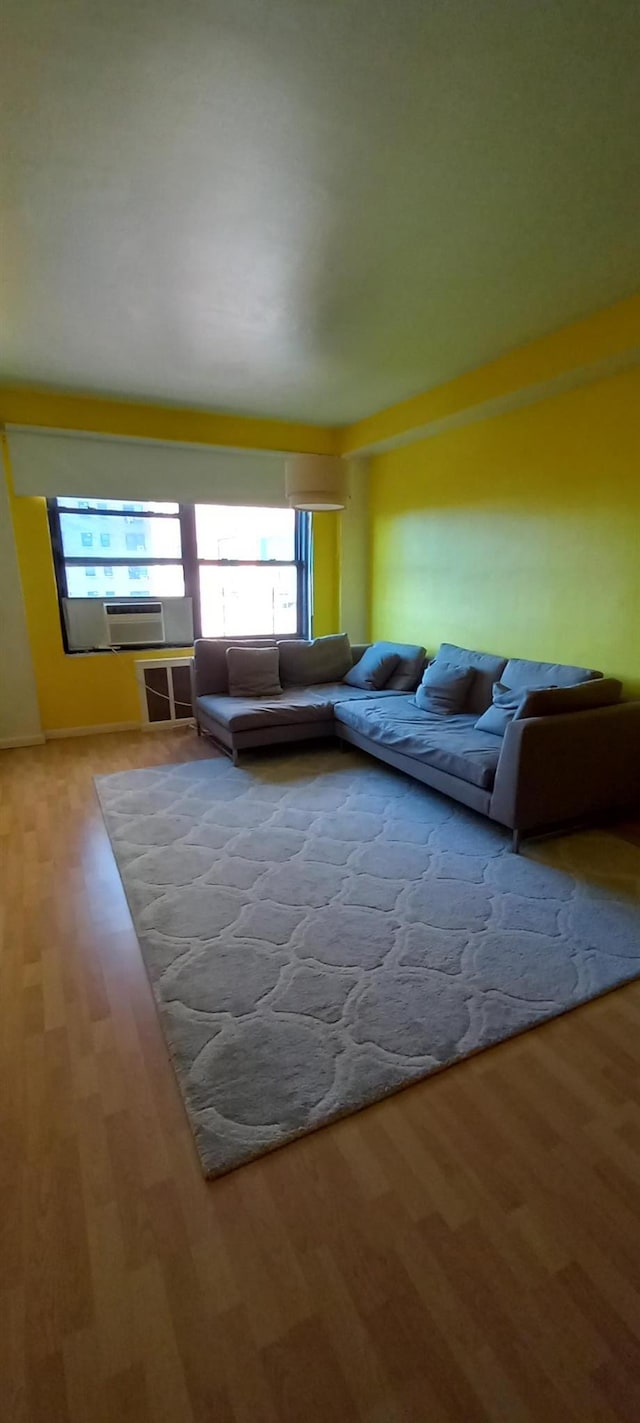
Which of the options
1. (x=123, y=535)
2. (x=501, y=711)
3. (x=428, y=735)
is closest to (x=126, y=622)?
(x=123, y=535)

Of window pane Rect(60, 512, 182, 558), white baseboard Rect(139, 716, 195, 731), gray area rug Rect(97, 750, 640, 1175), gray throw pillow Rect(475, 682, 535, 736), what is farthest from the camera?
white baseboard Rect(139, 716, 195, 731)

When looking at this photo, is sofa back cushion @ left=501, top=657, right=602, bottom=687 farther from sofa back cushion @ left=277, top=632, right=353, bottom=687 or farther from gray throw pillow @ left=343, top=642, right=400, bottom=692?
sofa back cushion @ left=277, top=632, right=353, bottom=687

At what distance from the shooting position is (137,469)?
14.9ft

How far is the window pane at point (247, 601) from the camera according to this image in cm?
518

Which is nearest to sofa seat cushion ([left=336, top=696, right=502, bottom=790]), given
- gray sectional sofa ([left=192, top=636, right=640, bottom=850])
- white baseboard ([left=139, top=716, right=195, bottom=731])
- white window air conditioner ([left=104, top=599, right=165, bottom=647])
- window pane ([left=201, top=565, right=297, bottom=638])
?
gray sectional sofa ([left=192, top=636, right=640, bottom=850])

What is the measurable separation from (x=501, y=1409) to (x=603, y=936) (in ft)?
4.74

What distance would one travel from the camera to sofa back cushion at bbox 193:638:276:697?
4.46 metres

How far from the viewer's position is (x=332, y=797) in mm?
3439

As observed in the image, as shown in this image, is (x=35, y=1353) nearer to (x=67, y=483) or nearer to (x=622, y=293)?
(x=622, y=293)

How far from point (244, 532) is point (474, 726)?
2.93 meters

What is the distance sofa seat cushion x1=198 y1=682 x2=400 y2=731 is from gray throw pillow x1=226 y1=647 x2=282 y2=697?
0.25 ft

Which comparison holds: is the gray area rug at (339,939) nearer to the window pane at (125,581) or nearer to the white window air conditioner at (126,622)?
the white window air conditioner at (126,622)

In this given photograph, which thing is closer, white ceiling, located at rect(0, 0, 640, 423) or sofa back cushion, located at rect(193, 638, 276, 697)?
white ceiling, located at rect(0, 0, 640, 423)

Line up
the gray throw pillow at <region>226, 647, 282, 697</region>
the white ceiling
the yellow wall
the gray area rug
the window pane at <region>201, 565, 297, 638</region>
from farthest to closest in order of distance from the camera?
the window pane at <region>201, 565, 297, 638</region>
the gray throw pillow at <region>226, 647, 282, 697</region>
the yellow wall
the gray area rug
the white ceiling
